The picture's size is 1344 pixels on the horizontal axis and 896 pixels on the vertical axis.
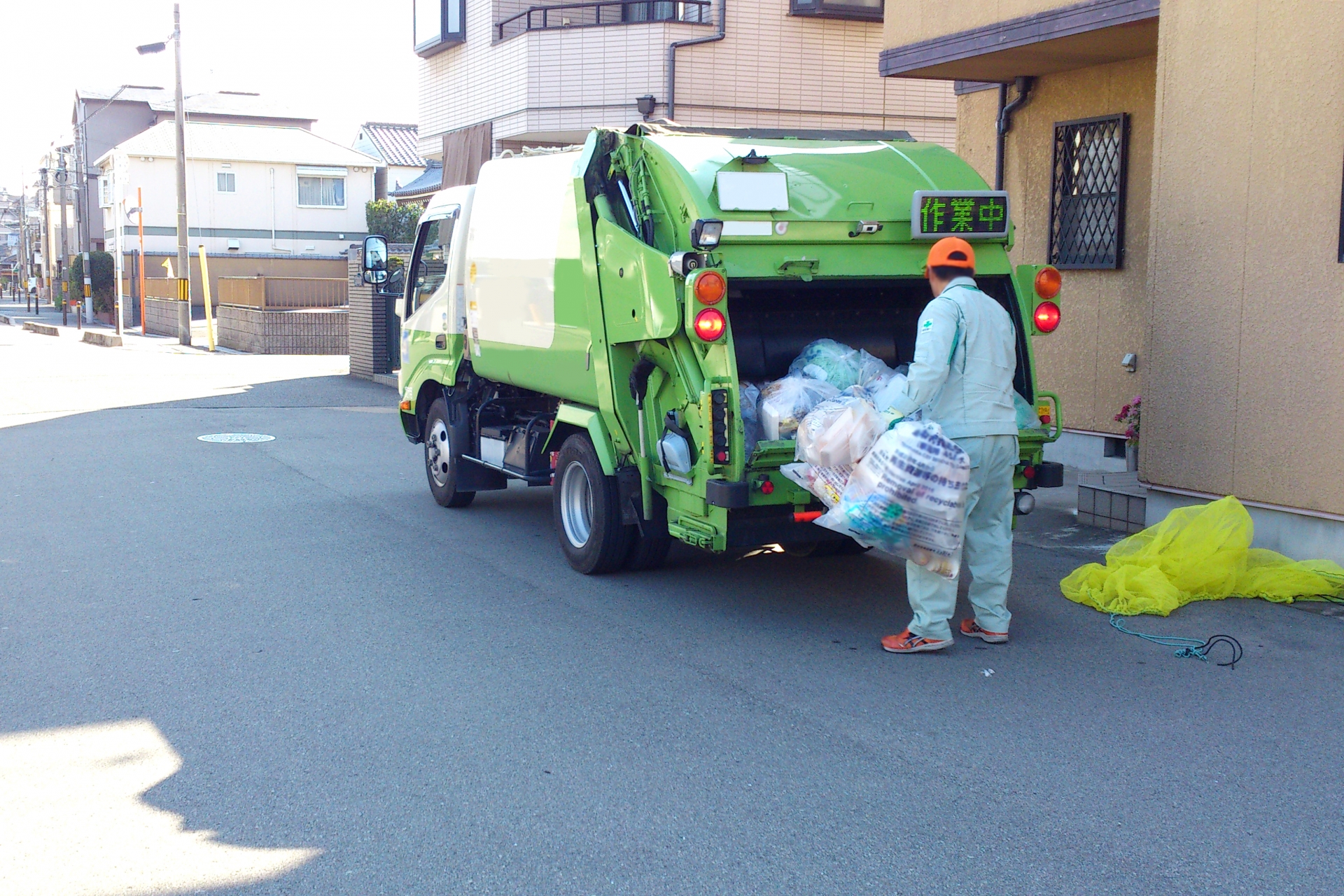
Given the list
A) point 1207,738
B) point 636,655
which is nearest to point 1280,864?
point 1207,738

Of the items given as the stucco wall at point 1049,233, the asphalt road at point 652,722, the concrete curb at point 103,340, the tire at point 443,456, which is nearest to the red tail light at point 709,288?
the asphalt road at point 652,722

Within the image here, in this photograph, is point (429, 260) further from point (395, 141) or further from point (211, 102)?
point (211, 102)

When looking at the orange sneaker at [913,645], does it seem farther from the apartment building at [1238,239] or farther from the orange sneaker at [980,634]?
the apartment building at [1238,239]

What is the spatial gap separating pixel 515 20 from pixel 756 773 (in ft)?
58.4

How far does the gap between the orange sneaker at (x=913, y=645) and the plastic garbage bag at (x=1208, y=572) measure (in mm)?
1310

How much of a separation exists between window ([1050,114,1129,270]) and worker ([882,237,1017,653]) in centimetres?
507

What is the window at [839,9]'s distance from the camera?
17.5m

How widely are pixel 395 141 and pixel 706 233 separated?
1997 inches

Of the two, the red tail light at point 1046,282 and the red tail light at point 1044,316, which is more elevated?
the red tail light at point 1046,282

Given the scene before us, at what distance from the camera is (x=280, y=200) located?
5022 cm

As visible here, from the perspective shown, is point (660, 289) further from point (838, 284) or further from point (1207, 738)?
point (1207, 738)

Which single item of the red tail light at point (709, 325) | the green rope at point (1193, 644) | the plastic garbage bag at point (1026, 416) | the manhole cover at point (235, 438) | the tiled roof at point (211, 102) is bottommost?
the green rope at point (1193, 644)

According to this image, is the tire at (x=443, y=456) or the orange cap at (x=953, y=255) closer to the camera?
the orange cap at (x=953, y=255)

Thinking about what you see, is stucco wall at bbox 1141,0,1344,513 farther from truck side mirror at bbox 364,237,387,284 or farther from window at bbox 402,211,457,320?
truck side mirror at bbox 364,237,387,284
